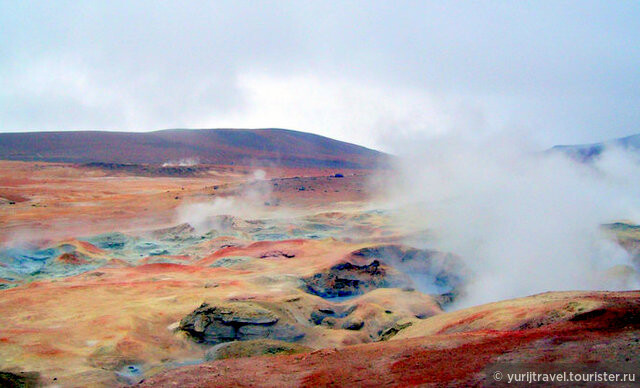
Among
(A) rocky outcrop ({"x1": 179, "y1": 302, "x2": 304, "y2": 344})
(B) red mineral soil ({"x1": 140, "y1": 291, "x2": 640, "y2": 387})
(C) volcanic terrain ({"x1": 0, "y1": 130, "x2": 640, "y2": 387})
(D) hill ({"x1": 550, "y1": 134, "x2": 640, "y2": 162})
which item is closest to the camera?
(B) red mineral soil ({"x1": 140, "y1": 291, "x2": 640, "y2": 387})

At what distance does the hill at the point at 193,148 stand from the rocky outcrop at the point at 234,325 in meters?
79.1

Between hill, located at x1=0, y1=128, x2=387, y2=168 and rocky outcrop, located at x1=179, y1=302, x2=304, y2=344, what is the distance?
79.1 meters

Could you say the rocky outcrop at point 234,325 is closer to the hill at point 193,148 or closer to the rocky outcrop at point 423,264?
the rocky outcrop at point 423,264

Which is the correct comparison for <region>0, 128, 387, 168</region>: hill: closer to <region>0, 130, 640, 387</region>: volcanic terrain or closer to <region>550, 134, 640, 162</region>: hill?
<region>0, 130, 640, 387</region>: volcanic terrain

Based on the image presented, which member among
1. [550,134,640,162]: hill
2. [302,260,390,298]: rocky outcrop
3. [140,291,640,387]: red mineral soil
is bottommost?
[302,260,390,298]: rocky outcrop

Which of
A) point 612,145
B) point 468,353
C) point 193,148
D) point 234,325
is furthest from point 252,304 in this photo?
point 193,148

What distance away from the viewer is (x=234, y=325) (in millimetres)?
12859

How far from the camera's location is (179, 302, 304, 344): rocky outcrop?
41.5 ft

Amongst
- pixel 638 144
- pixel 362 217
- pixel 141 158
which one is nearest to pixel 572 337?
pixel 362 217

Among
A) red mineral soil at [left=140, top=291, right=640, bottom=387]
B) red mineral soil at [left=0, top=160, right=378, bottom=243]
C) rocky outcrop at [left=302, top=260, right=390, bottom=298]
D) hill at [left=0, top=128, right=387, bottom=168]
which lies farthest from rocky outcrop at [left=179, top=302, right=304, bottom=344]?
hill at [left=0, top=128, right=387, bottom=168]

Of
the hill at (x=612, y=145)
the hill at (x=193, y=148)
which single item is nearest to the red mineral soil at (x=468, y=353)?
the hill at (x=612, y=145)

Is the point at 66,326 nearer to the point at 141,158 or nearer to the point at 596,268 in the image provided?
the point at 596,268

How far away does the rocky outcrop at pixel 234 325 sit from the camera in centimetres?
1266

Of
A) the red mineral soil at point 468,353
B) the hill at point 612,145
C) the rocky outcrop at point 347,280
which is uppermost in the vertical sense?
the hill at point 612,145
